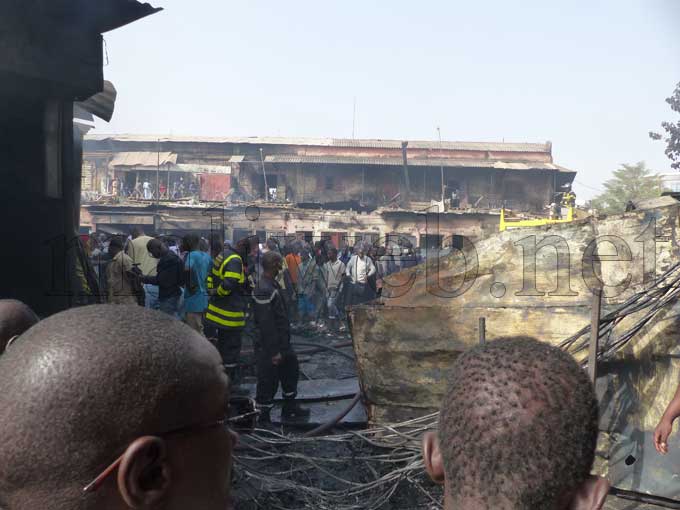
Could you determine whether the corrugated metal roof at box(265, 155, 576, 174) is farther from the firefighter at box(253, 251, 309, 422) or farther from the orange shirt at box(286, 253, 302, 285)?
the firefighter at box(253, 251, 309, 422)

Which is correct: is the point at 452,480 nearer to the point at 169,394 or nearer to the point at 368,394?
the point at 169,394

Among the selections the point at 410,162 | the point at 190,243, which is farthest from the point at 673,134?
the point at 190,243

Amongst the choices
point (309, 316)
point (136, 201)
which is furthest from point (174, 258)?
point (136, 201)

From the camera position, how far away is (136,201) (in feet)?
90.8

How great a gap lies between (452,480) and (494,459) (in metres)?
0.12

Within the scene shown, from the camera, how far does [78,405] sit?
1193 mm

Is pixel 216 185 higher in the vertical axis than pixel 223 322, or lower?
higher

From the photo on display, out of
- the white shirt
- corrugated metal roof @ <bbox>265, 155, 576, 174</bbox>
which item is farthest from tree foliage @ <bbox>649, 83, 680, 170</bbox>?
the white shirt

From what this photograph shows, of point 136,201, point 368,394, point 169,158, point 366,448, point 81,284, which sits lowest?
point 366,448

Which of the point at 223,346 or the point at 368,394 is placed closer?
the point at 368,394

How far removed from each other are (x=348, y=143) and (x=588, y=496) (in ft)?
107

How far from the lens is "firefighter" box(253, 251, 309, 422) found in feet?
23.0

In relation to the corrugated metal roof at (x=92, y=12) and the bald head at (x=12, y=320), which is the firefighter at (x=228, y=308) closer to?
the corrugated metal roof at (x=92, y=12)

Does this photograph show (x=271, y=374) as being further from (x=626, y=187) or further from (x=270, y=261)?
(x=626, y=187)
